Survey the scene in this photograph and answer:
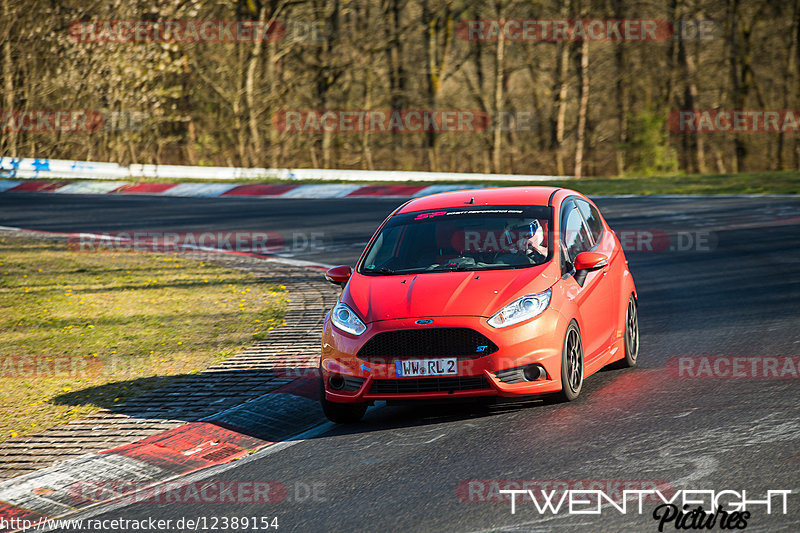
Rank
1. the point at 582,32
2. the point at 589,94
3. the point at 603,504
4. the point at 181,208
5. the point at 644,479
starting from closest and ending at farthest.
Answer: the point at 603,504
the point at 644,479
the point at 181,208
the point at 582,32
the point at 589,94

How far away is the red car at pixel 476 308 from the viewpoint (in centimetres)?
726

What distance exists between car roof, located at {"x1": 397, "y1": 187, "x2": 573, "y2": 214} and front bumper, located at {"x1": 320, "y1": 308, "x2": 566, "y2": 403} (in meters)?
1.65

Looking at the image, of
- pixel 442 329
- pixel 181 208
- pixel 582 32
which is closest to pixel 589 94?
pixel 582 32

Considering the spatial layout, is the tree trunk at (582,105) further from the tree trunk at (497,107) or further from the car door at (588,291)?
the car door at (588,291)

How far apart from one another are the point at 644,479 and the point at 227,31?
35226 mm

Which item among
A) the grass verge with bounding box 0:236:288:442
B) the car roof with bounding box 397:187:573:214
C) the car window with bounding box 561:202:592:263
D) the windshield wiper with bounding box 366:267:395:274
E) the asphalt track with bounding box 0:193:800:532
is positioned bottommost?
the asphalt track with bounding box 0:193:800:532

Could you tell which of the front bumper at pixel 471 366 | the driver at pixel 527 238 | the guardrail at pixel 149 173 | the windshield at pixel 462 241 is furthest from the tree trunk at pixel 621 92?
the front bumper at pixel 471 366

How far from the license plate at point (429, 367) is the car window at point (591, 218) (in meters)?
2.61

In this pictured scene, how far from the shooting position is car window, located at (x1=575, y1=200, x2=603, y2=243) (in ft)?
30.7

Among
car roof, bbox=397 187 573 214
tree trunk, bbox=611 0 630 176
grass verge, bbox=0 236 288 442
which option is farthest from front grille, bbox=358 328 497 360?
tree trunk, bbox=611 0 630 176

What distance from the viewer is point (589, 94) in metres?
49.5

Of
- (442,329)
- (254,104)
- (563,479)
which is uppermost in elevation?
(254,104)

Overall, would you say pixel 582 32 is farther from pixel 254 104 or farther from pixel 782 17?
pixel 254 104

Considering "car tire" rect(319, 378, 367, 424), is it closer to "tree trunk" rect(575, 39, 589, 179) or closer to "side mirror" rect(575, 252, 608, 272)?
"side mirror" rect(575, 252, 608, 272)
